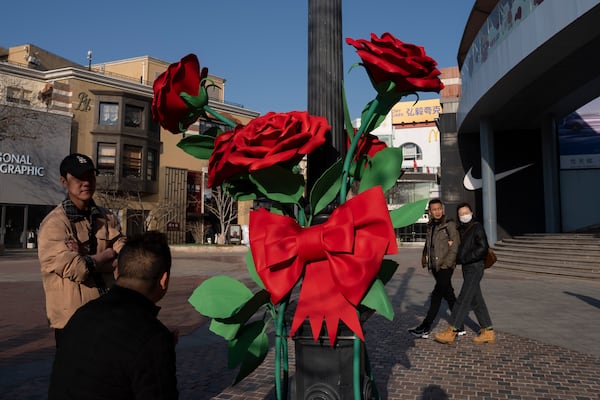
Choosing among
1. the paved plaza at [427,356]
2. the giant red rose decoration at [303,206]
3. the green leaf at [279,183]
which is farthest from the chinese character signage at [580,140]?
the green leaf at [279,183]

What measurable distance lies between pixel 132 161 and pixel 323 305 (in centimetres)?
3476

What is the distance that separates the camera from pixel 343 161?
5.96ft

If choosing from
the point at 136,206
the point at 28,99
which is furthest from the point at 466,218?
the point at 28,99

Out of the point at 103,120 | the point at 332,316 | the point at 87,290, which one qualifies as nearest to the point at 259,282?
the point at 332,316

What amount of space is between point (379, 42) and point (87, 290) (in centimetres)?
190

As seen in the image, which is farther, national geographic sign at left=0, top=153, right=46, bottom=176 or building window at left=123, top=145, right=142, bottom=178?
building window at left=123, top=145, right=142, bottom=178

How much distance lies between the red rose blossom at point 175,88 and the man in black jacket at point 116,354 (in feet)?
2.81

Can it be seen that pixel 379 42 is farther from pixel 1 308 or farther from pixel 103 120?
pixel 103 120

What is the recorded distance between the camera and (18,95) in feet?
98.3

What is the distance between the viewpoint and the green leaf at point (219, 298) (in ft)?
5.83

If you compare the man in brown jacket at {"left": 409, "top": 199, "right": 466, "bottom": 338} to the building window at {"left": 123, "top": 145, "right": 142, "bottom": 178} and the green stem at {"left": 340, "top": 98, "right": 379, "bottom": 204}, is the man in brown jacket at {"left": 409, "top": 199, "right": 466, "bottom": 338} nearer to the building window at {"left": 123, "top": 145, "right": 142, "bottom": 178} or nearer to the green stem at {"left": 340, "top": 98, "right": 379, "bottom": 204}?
the green stem at {"left": 340, "top": 98, "right": 379, "bottom": 204}

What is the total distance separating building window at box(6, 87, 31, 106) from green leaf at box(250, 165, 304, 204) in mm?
32791

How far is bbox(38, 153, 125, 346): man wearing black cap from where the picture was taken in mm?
2158

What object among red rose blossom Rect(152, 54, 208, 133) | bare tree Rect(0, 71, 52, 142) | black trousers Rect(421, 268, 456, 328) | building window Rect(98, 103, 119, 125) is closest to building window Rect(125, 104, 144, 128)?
building window Rect(98, 103, 119, 125)
